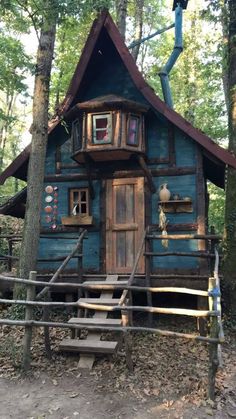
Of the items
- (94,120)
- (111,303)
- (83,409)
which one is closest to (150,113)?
(94,120)

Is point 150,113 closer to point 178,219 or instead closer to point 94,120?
point 94,120

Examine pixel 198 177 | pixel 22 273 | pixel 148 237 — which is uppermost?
pixel 198 177

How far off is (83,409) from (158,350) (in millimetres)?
2301

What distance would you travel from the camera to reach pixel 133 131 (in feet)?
32.7

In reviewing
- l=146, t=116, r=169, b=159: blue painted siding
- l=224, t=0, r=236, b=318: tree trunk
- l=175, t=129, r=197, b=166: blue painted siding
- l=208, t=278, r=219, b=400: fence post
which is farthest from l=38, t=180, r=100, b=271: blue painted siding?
l=208, t=278, r=219, b=400: fence post

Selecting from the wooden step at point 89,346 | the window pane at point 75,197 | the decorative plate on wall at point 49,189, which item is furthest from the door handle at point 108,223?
the wooden step at point 89,346

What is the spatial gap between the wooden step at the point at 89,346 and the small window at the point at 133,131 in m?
4.87

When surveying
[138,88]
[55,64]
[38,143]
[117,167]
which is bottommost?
[117,167]

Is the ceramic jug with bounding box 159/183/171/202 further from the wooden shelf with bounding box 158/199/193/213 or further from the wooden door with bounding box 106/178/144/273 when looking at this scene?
the wooden door with bounding box 106/178/144/273

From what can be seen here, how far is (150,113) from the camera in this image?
10.5 meters

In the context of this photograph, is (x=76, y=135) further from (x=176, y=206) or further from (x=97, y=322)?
(x=97, y=322)

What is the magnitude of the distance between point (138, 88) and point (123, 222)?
343cm

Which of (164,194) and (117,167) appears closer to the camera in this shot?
(164,194)

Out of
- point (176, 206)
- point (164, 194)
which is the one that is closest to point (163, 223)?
point (176, 206)
